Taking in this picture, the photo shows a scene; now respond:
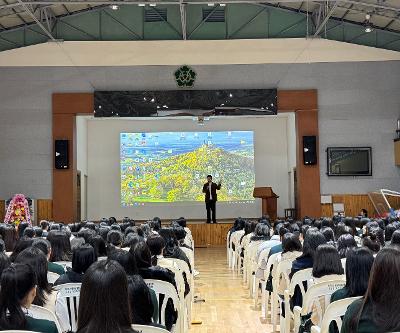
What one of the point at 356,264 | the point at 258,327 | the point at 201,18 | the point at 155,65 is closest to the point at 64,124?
the point at 155,65

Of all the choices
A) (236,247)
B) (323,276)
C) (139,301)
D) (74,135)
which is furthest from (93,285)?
(74,135)

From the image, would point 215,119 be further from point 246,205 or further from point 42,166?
point 42,166

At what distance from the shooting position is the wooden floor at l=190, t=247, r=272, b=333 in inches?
245

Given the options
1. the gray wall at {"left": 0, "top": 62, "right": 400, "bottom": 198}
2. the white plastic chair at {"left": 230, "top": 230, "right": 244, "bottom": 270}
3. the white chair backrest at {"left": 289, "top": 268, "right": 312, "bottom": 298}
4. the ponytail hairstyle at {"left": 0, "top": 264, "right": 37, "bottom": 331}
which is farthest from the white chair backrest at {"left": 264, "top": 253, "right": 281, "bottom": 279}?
the gray wall at {"left": 0, "top": 62, "right": 400, "bottom": 198}

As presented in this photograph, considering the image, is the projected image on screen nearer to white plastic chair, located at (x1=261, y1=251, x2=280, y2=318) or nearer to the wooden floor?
the wooden floor

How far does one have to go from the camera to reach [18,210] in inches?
591

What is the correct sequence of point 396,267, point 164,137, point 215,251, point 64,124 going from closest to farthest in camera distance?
point 396,267, point 215,251, point 64,124, point 164,137

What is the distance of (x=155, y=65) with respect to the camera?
16.1 metres

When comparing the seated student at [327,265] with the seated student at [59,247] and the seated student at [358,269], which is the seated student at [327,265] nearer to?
the seated student at [358,269]

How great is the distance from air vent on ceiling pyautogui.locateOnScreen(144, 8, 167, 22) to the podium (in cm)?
517

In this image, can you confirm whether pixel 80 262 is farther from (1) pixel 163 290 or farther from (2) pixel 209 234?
(2) pixel 209 234

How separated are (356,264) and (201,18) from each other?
14.0 meters

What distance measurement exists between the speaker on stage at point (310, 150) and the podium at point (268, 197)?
1212 millimetres

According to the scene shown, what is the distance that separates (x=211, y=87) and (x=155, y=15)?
243 centimetres
